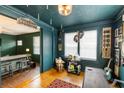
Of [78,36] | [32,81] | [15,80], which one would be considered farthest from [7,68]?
[78,36]

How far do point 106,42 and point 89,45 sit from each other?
2.45 ft

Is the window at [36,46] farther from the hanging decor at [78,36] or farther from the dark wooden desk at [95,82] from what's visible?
the dark wooden desk at [95,82]

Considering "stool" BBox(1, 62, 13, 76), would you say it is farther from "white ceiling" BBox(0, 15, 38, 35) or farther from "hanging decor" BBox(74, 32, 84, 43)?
"hanging decor" BBox(74, 32, 84, 43)

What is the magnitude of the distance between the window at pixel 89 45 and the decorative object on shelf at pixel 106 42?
1.14ft

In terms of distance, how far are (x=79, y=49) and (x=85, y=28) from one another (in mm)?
1055

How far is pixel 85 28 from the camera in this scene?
3.77m

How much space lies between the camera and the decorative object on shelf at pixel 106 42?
125 inches

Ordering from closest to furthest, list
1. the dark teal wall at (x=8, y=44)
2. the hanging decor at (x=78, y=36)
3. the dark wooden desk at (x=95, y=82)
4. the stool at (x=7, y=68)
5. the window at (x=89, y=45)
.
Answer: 1. the dark wooden desk at (x=95, y=82)
2. the stool at (x=7, y=68)
3. the window at (x=89, y=45)
4. the hanging decor at (x=78, y=36)
5. the dark teal wall at (x=8, y=44)

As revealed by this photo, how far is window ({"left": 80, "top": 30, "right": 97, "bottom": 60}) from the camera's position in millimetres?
3594

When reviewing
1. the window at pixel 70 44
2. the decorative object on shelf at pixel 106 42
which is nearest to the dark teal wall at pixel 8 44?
the window at pixel 70 44

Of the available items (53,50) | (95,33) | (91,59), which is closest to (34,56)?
(53,50)

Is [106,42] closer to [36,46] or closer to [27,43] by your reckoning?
[36,46]

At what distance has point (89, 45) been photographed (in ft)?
12.4
